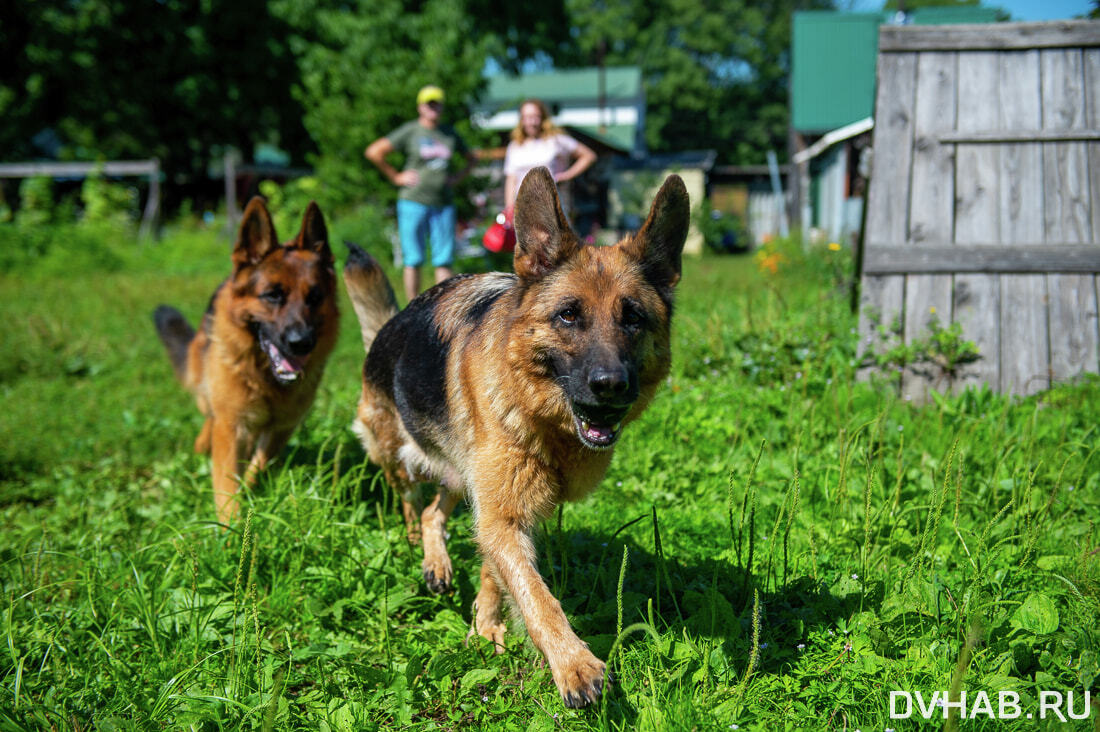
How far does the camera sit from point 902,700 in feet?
7.64

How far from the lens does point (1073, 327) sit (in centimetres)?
526

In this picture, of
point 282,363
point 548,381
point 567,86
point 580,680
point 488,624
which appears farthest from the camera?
point 567,86

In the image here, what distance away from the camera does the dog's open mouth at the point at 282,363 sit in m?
4.30

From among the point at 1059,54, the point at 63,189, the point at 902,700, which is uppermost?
the point at 63,189

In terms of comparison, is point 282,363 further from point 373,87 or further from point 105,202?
point 105,202

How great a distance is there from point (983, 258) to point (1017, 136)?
0.91 m

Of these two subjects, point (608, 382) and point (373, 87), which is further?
point (373, 87)

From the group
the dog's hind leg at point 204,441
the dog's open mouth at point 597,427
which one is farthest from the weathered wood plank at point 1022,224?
the dog's hind leg at point 204,441

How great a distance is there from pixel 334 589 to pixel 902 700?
223 cm

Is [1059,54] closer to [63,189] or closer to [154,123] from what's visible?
[154,123]

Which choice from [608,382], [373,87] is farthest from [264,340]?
[373,87]

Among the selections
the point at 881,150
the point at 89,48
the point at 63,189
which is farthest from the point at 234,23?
the point at 881,150

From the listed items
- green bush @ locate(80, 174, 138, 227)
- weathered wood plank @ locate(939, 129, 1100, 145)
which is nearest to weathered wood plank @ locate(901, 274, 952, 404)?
weathered wood plank @ locate(939, 129, 1100, 145)

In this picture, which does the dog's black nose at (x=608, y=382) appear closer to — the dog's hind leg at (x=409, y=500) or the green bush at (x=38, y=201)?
the dog's hind leg at (x=409, y=500)
